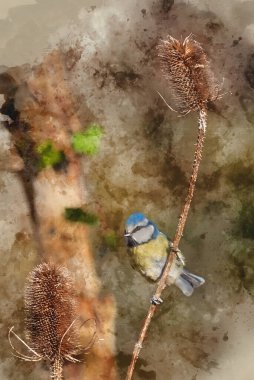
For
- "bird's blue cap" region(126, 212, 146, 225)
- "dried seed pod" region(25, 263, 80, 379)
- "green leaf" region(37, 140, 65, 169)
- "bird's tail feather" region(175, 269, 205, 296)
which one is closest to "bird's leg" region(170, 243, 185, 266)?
"bird's tail feather" region(175, 269, 205, 296)

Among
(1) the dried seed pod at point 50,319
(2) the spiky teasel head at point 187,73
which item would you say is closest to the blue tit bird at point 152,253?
(1) the dried seed pod at point 50,319

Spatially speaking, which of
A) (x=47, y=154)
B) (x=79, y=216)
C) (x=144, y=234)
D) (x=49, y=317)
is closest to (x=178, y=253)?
(x=144, y=234)

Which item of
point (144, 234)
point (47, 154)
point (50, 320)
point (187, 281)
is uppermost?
point (47, 154)

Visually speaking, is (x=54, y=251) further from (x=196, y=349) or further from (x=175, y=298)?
(x=196, y=349)

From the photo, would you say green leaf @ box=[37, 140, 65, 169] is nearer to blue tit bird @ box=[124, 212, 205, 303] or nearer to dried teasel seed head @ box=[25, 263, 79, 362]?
blue tit bird @ box=[124, 212, 205, 303]

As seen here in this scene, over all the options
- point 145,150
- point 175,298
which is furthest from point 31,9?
point 175,298

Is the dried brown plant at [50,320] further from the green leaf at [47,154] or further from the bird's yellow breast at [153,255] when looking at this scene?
the green leaf at [47,154]

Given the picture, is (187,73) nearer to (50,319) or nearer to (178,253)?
(178,253)
